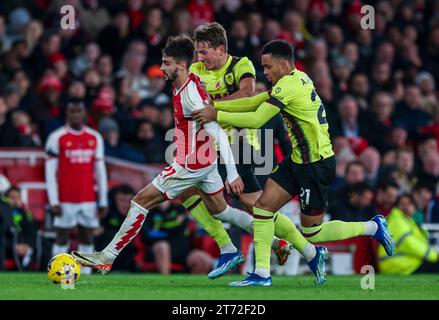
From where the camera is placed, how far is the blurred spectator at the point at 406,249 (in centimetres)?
1411

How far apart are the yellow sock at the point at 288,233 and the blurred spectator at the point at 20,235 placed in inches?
169

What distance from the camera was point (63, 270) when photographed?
9.85 metres

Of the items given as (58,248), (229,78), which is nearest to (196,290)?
(229,78)

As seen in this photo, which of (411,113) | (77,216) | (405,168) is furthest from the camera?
(411,113)

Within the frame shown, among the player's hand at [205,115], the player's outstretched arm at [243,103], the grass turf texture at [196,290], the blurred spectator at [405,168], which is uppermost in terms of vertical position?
the player's outstretched arm at [243,103]

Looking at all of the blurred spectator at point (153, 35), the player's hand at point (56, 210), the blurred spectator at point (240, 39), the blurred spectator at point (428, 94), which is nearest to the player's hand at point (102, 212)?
the player's hand at point (56, 210)

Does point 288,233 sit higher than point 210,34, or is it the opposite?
point 210,34

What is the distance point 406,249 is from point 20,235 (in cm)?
454

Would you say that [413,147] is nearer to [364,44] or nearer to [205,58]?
[364,44]

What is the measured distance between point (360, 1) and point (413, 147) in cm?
325

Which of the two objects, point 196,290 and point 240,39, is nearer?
point 196,290

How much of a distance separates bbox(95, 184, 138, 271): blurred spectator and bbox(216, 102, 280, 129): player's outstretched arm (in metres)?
4.61

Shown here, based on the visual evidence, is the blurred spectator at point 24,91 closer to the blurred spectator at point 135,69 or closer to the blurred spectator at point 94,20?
the blurred spectator at point 135,69

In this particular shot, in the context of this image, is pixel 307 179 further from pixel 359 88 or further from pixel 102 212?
pixel 359 88
